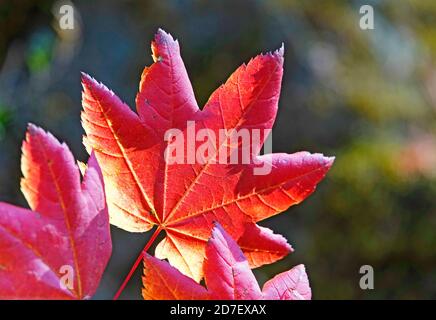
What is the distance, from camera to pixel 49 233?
37cm

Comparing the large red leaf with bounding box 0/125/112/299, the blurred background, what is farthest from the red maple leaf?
the blurred background

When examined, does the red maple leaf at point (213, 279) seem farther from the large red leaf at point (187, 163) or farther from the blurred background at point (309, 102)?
the blurred background at point (309, 102)

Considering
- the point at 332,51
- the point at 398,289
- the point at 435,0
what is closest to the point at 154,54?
the point at 398,289

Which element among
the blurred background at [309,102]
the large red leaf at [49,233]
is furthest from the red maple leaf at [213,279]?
the blurred background at [309,102]

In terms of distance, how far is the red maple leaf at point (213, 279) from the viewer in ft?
1.28

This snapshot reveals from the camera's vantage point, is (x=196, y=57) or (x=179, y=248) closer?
(x=179, y=248)

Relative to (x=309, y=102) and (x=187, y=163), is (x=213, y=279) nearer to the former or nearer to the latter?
(x=187, y=163)

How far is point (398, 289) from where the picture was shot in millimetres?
2611

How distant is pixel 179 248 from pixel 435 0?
3.78 m

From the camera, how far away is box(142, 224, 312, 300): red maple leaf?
390 mm

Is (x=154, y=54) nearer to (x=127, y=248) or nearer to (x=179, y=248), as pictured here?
(x=179, y=248)

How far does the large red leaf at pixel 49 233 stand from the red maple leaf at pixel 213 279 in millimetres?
32

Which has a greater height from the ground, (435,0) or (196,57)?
(435,0)

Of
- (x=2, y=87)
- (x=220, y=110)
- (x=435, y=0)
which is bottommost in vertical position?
(x=220, y=110)
